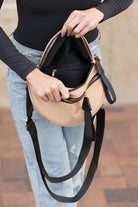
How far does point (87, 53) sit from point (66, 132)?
1.40ft

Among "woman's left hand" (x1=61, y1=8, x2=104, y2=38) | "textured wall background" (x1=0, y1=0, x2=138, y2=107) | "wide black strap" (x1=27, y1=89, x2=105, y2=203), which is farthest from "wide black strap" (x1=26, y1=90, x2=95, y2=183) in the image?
"textured wall background" (x1=0, y1=0, x2=138, y2=107)

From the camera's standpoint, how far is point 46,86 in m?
1.61

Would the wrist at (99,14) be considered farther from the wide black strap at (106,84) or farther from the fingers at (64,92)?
the fingers at (64,92)

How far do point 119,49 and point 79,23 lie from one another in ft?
6.46

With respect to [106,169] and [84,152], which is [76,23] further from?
[106,169]

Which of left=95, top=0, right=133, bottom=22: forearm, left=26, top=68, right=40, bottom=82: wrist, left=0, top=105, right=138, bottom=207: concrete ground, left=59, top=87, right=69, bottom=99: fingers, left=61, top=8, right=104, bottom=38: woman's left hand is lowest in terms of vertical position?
left=0, top=105, right=138, bottom=207: concrete ground

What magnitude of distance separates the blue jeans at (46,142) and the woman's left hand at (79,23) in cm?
17

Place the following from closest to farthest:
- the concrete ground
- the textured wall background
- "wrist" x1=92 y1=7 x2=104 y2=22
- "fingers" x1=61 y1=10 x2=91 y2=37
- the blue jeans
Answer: "fingers" x1=61 y1=10 x2=91 y2=37 → "wrist" x1=92 y1=7 x2=104 y2=22 → the blue jeans → the concrete ground → the textured wall background

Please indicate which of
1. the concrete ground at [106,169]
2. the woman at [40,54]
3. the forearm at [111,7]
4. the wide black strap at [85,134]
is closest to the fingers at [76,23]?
the woman at [40,54]

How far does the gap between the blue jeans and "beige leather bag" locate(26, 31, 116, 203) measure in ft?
0.27

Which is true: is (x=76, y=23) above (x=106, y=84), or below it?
above

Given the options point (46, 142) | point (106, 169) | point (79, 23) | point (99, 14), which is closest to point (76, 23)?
point (79, 23)

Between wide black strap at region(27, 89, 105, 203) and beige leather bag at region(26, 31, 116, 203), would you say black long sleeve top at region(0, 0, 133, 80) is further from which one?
wide black strap at region(27, 89, 105, 203)

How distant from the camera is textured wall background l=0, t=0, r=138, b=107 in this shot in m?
3.41
